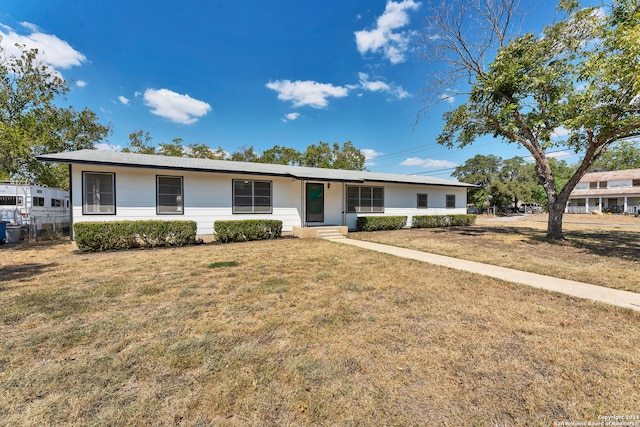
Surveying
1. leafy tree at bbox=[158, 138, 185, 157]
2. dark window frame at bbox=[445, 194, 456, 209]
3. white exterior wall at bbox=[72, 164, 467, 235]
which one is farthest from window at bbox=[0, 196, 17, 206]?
dark window frame at bbox=[445, 194, 456, 209]

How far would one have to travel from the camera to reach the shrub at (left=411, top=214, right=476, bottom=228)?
1634 cm

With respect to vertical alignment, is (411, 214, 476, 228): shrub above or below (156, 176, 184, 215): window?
below

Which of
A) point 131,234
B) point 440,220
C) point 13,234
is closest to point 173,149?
point 13,234

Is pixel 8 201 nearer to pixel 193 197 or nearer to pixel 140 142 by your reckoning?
pixel 193 197

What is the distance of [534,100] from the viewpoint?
11477 mm

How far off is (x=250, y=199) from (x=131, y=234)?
14.9 feet

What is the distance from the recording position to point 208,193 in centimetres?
1104

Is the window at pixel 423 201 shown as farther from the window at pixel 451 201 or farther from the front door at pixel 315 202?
the front door at pixel 315 202

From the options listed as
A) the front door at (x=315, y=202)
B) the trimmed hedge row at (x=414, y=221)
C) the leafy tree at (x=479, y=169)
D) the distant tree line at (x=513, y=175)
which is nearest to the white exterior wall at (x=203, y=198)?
the front door at (x=315, y=202)

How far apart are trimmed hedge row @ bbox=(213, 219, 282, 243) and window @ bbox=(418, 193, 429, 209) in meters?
9.67

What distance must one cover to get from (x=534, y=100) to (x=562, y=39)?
87.4 inches

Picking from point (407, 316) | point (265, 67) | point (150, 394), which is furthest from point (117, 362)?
point (265, 67)

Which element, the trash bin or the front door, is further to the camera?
the front door

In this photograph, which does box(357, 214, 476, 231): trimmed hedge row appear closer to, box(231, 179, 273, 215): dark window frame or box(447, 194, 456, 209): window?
box(447, 194, 456, 209): window
